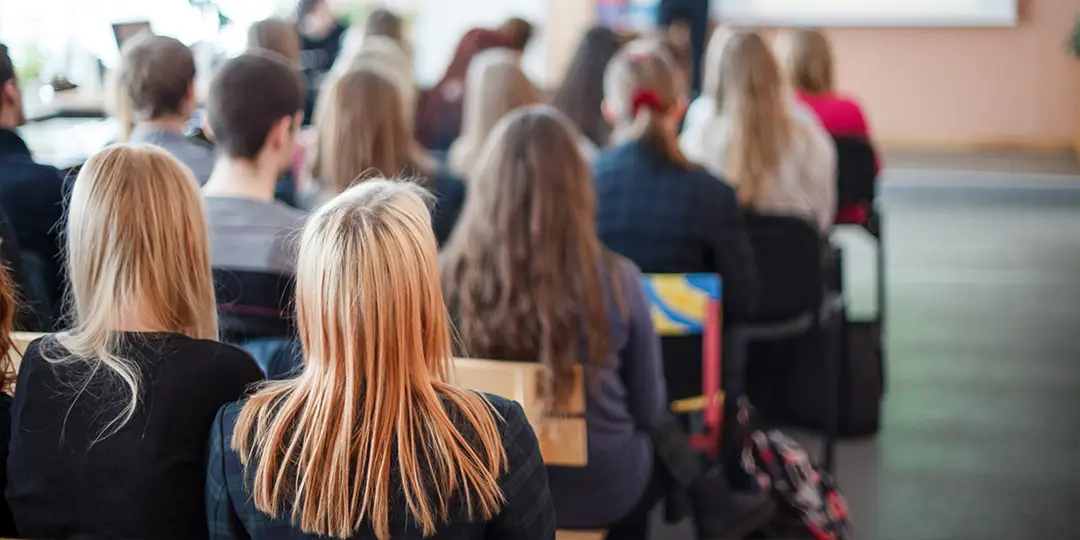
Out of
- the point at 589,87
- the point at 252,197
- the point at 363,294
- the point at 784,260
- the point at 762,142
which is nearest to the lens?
the point at 363,294

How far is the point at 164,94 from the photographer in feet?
9.69

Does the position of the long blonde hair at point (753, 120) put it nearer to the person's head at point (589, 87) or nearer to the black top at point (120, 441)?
the person's head at point (589, 87)

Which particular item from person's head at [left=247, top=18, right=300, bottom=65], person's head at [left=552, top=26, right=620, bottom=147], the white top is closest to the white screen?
person's head at [left=552, top=26, right=620, bottom=147]

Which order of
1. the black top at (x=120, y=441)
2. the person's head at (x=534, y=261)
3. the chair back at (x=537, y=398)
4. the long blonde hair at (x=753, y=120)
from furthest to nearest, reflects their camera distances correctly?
the long blonde hair at (x=753, y=120)
the person's head at (x=534, y=261)
the chair back at (x=537, y=398)
the black top at (x=120, y=441)

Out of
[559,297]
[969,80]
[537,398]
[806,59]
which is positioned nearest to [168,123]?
[559,297]

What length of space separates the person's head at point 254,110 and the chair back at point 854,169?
227 cm

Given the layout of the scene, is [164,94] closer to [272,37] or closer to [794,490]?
[272,37]

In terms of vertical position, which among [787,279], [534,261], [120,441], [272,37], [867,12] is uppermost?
[867,12]

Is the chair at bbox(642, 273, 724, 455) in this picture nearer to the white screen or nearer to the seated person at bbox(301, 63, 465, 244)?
the seated person at bbox(301, 63, 465, 244)

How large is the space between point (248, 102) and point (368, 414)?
1.40 m

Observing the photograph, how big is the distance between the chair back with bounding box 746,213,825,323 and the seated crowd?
297 millimetres

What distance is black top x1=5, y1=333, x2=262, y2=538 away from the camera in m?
1.57

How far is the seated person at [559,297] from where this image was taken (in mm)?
2195

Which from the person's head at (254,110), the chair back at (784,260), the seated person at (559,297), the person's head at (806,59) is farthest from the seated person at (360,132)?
the person's head at (806,59)
